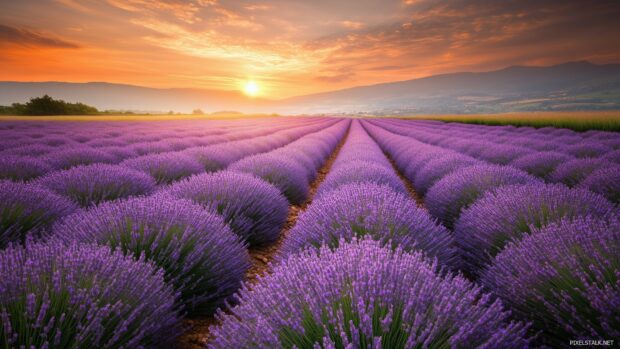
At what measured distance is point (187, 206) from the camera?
239cm

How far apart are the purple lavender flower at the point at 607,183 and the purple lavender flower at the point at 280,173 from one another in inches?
154

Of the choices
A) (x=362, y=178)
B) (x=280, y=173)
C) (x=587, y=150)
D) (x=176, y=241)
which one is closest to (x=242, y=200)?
(x=176, y=241)

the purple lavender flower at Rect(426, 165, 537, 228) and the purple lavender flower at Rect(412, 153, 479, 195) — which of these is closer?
the purple lavender flower at Rect(426, 165, 537, 228)

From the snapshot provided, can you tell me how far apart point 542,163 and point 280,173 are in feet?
15.0

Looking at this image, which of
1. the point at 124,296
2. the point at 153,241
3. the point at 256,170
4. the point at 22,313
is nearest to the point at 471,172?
the point at 256,170

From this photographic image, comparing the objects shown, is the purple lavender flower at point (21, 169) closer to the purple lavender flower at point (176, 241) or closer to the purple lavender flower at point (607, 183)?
the purple lavender flower at point (176, 241)

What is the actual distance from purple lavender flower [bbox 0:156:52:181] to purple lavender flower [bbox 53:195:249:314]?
2.84 m

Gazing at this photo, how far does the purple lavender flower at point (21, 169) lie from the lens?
412 centimetres

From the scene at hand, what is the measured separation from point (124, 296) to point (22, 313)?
33 centimetres

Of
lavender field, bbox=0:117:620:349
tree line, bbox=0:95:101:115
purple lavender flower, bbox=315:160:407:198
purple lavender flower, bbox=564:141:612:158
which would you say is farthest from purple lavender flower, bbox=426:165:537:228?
tree line, bbox=0:95:101:115

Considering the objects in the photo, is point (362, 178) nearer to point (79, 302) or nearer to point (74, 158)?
point (79, 302)

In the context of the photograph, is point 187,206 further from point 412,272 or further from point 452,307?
point 452,307

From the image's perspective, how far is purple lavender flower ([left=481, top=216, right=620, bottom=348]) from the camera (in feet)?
4.12

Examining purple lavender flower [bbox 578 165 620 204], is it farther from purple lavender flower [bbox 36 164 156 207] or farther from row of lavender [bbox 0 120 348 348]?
purple lavender flower [bbox 36 164 156 207]
